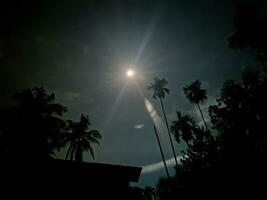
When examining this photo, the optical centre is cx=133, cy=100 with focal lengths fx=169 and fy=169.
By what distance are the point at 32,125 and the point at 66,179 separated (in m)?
11.2

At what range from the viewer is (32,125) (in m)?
16.9

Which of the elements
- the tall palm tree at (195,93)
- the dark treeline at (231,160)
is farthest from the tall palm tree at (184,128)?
the dark treeline at (231,160)

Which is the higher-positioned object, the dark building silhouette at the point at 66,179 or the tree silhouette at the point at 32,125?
the tree silhouette at the point at 32,125

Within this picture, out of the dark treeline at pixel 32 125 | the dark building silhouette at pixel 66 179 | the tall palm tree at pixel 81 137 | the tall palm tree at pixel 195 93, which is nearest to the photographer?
the dark building silhouette at pixel 66 179

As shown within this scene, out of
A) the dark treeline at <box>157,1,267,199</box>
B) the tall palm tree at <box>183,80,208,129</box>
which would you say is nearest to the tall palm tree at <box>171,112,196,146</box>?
the tall palm tree at <box>183,80,208,129</box>

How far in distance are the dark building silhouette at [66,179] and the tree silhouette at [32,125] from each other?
7.72 m

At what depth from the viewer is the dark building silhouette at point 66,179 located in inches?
Result: 297

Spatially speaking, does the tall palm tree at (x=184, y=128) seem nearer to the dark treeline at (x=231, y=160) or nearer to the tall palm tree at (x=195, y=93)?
the tall palm tree at (x=195, y=93)

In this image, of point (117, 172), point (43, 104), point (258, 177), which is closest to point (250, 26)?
point (258, 177)

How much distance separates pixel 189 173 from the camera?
423 inches

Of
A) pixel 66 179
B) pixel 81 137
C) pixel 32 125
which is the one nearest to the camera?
pixel 66 179

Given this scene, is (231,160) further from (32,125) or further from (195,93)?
(195,93)

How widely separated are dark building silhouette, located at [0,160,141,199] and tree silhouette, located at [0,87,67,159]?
7.72 meters

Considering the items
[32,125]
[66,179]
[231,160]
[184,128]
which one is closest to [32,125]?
[32,125]
